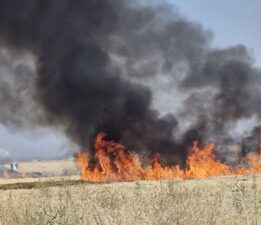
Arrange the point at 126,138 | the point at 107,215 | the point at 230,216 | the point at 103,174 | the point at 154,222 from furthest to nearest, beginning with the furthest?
the point at 126,138 < the point at 103,174 < the point at 107,215 < the point at 230,216 < the point at 154,222

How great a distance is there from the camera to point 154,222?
11.0 metres

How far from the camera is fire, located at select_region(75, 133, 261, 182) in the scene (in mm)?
54156

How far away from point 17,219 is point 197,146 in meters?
58.1

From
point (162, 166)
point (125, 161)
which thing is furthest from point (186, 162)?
point (125, 161)

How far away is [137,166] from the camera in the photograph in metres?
55.2

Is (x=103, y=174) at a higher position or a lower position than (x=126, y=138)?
lower

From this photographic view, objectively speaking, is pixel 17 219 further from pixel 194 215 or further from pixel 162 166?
pixel 162 166

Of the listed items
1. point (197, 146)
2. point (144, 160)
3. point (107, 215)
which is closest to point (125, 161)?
point (144, 160)

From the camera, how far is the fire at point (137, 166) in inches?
2132

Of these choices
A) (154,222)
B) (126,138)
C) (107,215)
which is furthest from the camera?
(126,138)

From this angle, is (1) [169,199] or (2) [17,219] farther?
(1) [169,199]

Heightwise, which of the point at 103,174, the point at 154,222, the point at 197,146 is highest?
the point at 197,146

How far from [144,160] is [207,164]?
7.49 metres

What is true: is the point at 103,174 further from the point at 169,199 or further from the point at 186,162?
the point at 169,199
